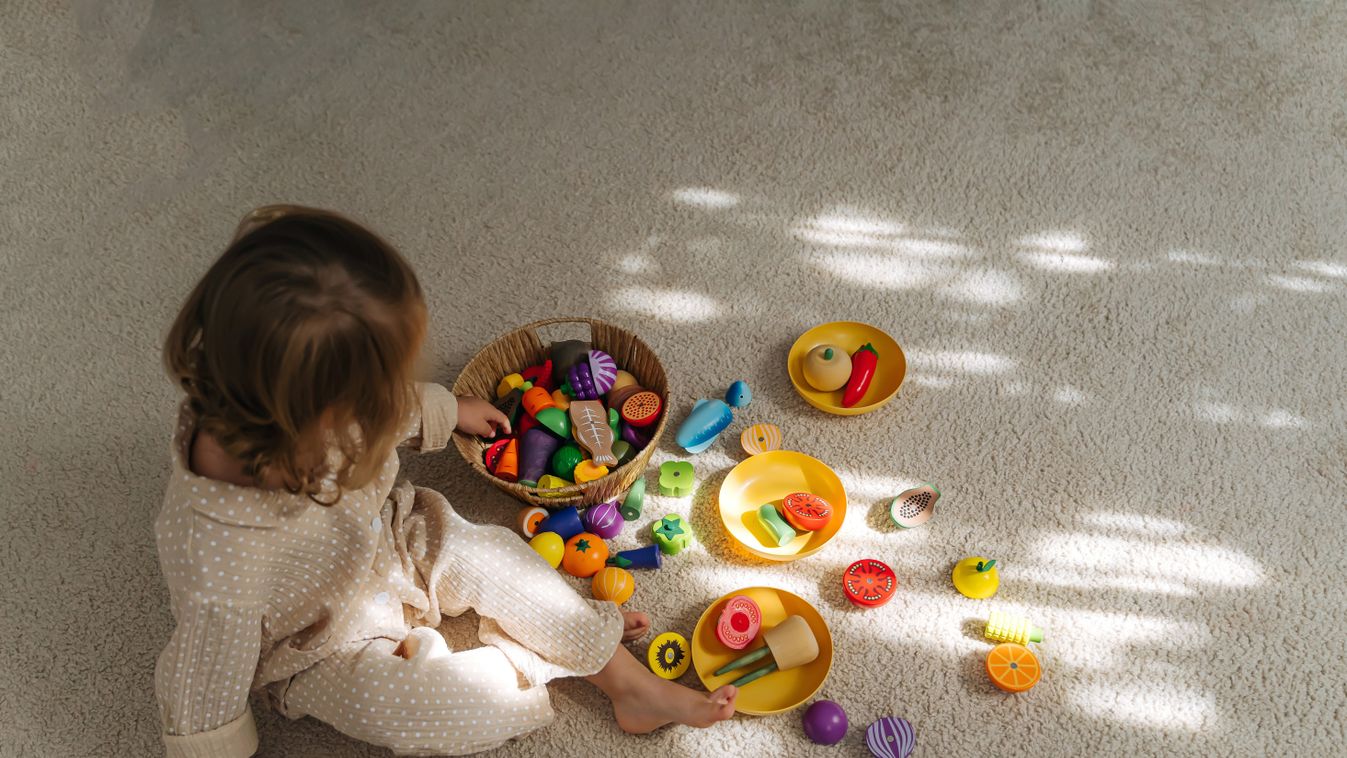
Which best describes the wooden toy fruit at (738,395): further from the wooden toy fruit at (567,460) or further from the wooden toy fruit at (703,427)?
the wooden toy fruit at (567,460)

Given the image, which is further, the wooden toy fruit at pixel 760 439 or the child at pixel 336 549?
the wooden toy fruit at pixel 760 439

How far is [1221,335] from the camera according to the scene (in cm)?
133

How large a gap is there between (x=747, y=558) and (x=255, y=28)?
1.25m

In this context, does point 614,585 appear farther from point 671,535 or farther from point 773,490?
point 773,490

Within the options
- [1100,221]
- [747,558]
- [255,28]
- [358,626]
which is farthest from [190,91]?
[1100,221]

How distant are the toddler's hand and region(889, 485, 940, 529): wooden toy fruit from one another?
464 mm

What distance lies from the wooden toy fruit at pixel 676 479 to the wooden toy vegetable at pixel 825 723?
29 centimetres

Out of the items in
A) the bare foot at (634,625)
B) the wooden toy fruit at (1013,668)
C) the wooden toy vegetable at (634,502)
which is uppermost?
the wooden toy vegetable at (634,502)

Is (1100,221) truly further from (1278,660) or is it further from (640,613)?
(640,613)

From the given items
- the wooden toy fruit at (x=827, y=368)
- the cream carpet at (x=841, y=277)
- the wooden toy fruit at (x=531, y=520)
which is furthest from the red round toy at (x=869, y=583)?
the wooden toy fruit at (x=531, y=520)

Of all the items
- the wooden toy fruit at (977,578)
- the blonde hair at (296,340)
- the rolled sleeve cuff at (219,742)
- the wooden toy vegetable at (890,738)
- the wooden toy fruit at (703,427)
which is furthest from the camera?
the wooden toy fruit at (703,427)

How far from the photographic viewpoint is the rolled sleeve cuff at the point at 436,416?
109 centimetres

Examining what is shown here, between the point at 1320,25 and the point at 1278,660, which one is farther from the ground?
the point at 1320,25

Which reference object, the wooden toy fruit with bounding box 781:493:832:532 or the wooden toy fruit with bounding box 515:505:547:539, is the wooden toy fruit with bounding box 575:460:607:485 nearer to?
the wooden toy fruit with bounding box 515:505:547:539
